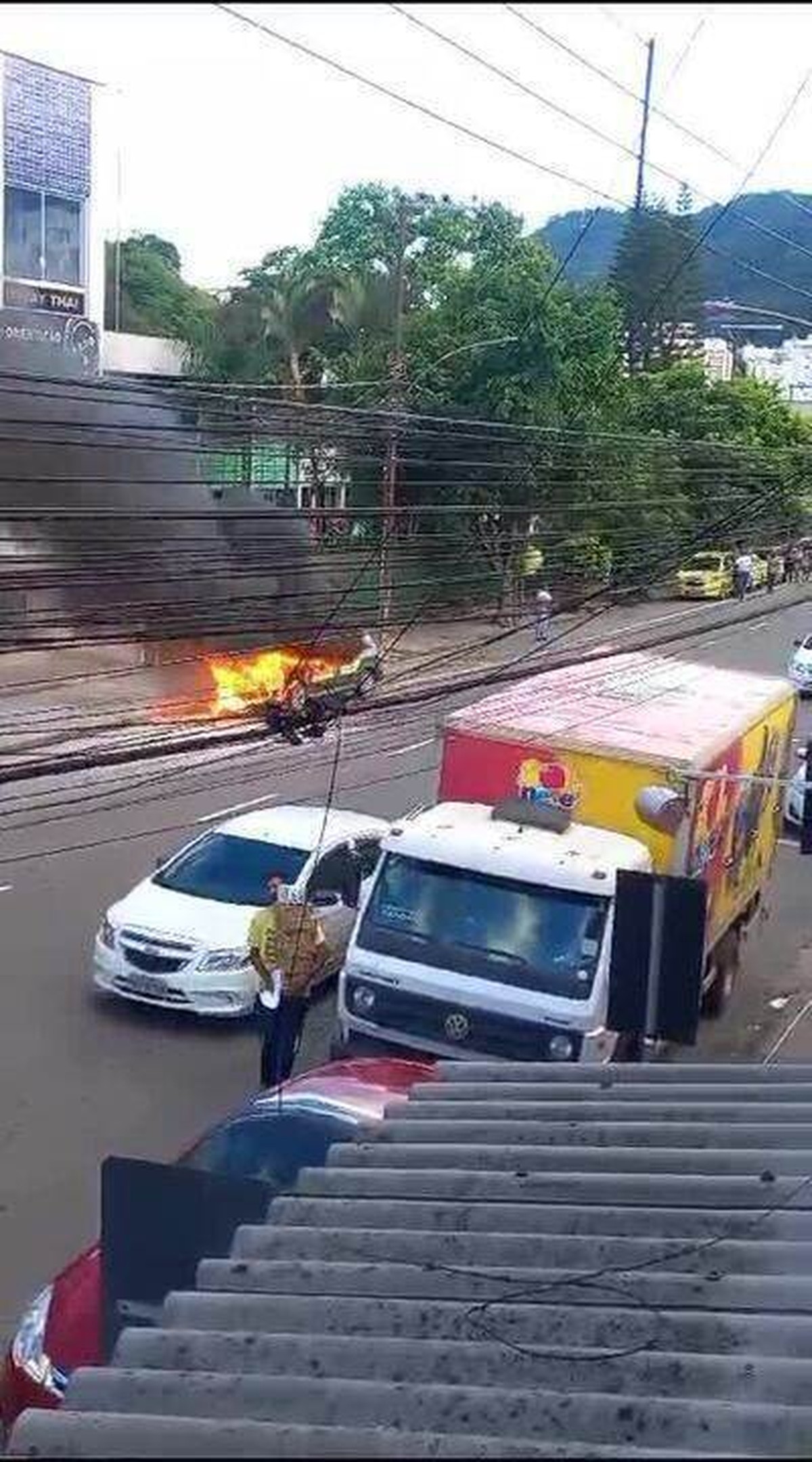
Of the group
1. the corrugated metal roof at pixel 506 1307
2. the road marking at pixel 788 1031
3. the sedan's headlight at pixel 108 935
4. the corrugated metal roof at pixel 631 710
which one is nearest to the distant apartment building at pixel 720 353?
the corrugated metal roof at pixel 631 710

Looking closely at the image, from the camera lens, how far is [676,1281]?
379cm

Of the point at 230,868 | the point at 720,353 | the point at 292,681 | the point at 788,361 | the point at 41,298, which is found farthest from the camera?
the point at 788,361

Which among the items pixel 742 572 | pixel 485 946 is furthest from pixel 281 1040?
pixel 742 572

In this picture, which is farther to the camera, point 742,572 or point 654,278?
point 654,278

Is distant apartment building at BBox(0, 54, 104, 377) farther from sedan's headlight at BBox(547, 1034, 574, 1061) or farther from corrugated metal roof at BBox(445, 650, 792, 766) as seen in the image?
sedan's headlight at BBox(547, 1034, 574, 1061)

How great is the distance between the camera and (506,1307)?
3713 mm

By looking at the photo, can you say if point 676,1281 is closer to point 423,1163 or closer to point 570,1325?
point 570,1325

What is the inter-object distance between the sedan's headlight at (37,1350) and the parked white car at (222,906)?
4366mm

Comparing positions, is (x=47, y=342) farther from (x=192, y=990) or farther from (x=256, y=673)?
(x=192, y=990)

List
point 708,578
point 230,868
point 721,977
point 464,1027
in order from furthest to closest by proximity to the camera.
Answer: point 708,578
point 721,977
point 230,868
point 464,1027

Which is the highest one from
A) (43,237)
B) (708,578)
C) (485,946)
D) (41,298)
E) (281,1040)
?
(43,237)

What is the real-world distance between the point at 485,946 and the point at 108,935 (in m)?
2.75

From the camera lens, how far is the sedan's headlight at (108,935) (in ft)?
36.2

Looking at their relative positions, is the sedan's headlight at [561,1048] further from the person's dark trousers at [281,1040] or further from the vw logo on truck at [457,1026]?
the person's dark trousers at [281,1040]
